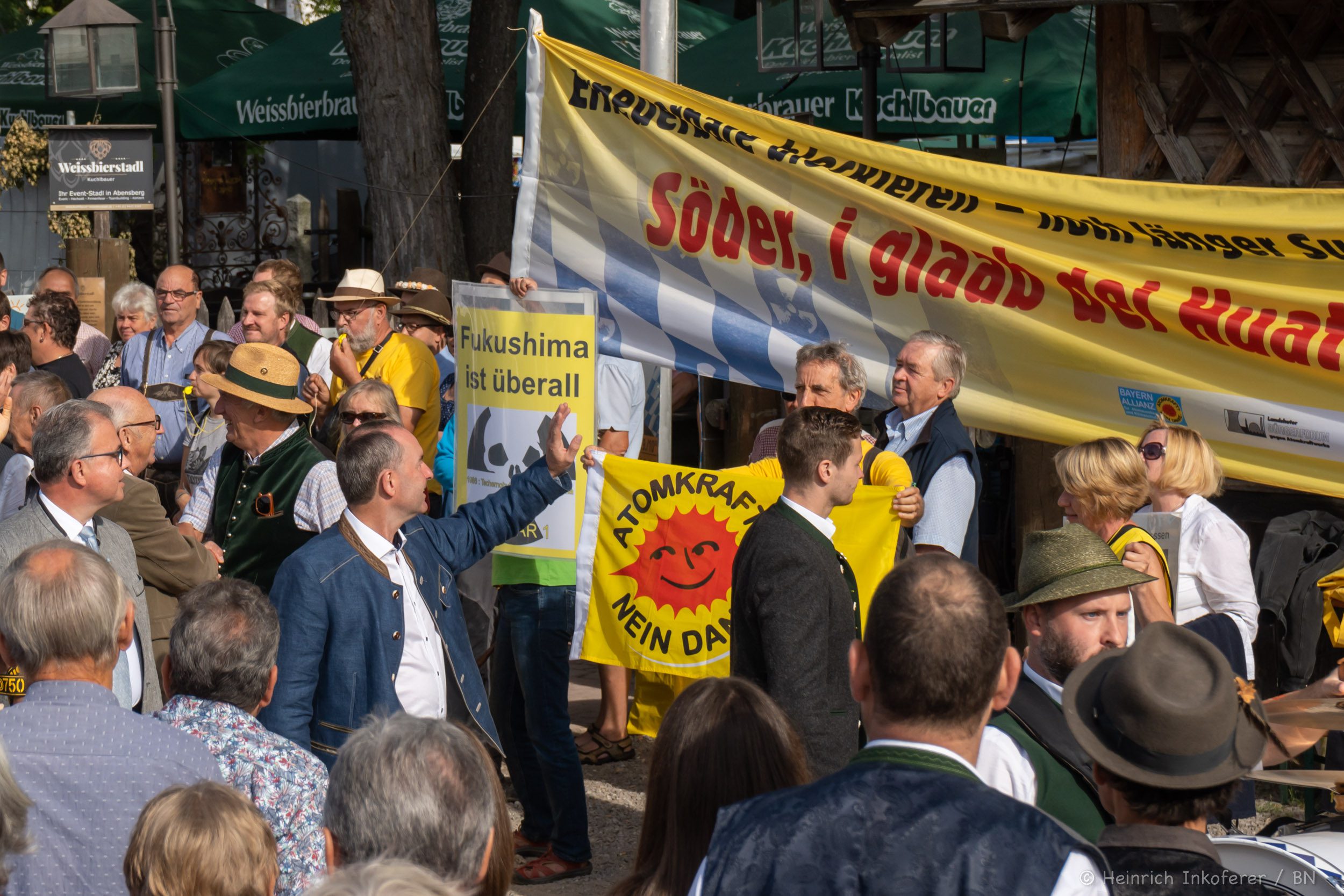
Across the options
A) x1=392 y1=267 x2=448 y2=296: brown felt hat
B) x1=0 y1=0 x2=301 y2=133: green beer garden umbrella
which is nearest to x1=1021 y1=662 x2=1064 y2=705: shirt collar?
x1=392 y1=267 x2=448 y2=296: brown felt hat

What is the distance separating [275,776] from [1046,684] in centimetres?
180

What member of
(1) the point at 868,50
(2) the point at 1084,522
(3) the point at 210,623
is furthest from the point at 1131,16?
(3) the point at 210,623

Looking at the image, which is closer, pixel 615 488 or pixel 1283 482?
pixel 1283 482

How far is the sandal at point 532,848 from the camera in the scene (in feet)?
18.2

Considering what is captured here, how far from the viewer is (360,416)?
5.78 m

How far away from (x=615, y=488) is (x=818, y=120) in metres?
6.60

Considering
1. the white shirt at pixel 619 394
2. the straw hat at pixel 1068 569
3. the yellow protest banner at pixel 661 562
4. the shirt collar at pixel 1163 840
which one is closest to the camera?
the shirt collar at pixel 1163 840

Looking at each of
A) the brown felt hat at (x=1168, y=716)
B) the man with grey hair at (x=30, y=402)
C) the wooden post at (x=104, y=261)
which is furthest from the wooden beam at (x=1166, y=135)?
the wooden post at (x=104, y=261)

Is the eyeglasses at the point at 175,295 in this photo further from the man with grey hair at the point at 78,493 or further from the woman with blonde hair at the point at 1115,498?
the woman with blonde hair at the point at 1115,498

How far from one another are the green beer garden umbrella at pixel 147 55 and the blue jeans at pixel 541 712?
10133 millimetres

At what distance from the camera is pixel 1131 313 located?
5.33 meters

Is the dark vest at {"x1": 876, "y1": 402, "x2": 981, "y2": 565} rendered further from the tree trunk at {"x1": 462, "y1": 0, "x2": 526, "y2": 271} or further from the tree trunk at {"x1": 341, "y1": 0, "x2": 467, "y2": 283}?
the tree trunk at {"x1": 462, "y1": 0, "x2": 526, "y2": 271}

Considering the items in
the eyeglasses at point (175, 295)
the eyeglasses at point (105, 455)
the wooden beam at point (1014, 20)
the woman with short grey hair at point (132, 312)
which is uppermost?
the wooden beam at point (1014, 20)

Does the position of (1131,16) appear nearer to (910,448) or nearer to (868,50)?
(868,50)
